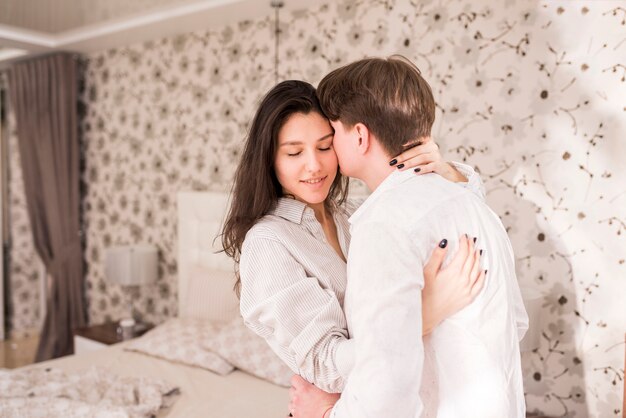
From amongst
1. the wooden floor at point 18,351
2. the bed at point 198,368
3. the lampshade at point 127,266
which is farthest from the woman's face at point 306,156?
the wooden floor at point 18,351

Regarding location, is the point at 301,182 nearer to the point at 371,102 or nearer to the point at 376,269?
the point at 371,102

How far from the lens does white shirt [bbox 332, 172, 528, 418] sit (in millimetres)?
919

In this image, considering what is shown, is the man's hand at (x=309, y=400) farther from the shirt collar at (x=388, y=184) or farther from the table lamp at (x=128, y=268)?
the table lamp at (x=128, y=268)

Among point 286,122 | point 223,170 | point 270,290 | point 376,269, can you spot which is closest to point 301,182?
point 286,122

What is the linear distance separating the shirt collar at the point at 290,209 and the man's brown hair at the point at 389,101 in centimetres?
36

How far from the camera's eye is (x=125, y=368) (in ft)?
9.55

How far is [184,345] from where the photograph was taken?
302 centimetres

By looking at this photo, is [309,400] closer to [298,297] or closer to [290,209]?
[298,297]

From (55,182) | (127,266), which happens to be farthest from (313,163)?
(55,182)

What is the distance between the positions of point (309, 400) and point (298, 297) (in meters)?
0.24

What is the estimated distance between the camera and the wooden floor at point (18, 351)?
4.54m

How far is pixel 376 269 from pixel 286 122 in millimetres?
A: 607

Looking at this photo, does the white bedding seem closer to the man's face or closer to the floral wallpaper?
the floral wallpaper

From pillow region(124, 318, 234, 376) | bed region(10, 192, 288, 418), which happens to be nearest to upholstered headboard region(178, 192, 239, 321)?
bed region(10, 192, 288, 418)
